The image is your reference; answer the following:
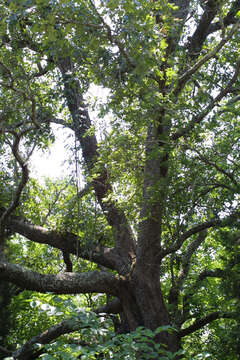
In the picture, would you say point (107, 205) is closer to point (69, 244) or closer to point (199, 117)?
point (69, 244)

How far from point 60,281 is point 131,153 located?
2.25 m

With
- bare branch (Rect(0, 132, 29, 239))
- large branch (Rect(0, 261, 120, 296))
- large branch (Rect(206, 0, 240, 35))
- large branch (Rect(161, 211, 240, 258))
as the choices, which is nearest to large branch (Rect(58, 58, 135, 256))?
large branch (Rect(0, 261, 120, 296))

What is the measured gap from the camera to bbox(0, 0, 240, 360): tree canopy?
4.68 meters

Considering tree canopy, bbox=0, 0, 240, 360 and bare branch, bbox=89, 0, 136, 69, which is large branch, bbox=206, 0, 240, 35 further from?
bare branch, bbox=89, 0, 136, 69

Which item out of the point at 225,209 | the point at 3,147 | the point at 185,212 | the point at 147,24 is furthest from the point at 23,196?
the point at 147,24

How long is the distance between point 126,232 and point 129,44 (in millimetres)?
3785

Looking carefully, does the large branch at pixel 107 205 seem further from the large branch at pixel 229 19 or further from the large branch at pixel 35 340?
the large branch at pixel 229 19

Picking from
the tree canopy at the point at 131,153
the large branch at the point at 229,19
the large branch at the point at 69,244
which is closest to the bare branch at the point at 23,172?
the tree canopy at the point at 131,153

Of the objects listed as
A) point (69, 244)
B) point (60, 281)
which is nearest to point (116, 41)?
point (60, 281)

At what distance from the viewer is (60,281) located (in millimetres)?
6387

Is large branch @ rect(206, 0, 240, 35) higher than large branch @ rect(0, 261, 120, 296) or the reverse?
higher

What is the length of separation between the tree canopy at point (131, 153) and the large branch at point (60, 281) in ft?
0.06

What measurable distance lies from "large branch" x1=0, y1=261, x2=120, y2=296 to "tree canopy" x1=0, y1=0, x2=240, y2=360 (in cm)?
2

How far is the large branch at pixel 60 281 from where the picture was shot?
20.3 ft
